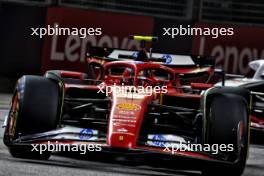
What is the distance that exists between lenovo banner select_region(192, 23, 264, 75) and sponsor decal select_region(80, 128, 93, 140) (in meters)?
10.6

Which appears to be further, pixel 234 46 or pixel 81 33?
pixel 234 46

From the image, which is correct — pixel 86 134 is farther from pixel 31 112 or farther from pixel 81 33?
pixel 81 33

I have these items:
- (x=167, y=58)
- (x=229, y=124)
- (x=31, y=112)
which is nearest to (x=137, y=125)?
(x=229, y=124)

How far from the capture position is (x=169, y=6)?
19.3 metres

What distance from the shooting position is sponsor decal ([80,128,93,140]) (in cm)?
812

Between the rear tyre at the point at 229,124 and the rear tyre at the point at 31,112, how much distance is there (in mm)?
1381

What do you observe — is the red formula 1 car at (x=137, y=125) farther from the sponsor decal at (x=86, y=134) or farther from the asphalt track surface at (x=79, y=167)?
the asphalt track surface at (x=79, y=167)

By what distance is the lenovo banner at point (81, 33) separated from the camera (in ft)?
59.8

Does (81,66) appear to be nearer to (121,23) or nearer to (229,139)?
(121,23)

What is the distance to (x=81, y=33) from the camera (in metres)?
18.4

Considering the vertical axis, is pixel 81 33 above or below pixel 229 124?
above

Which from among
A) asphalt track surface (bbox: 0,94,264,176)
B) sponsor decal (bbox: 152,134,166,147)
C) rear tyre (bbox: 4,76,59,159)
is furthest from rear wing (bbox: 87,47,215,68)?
sponsor decal (bbox: 152,134,166,147)

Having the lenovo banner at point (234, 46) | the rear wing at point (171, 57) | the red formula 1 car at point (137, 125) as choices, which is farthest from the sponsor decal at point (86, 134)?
the lenovo banner at point (234, 46)

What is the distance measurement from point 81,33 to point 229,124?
10332mm
